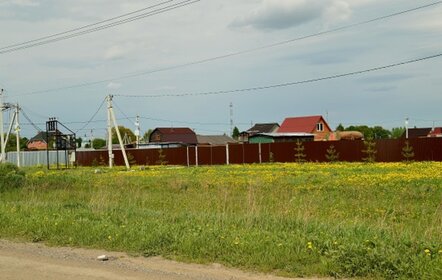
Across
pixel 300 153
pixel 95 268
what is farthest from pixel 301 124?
pixel 95 268

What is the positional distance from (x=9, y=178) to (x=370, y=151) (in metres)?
26.0

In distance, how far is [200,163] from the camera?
50125 millimetres

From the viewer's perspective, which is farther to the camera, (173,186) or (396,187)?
(173,186)

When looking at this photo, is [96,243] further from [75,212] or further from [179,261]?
[75,212]

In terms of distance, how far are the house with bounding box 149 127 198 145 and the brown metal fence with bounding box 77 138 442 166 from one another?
41100 millimetres

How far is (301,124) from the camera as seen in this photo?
88000 mm

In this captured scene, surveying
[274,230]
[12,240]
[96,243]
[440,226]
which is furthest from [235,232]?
[12,240]

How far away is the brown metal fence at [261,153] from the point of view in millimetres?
38344

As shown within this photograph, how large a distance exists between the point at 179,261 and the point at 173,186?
1490 cm

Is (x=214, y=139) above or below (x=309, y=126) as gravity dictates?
below

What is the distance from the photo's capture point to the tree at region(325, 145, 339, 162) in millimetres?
41438

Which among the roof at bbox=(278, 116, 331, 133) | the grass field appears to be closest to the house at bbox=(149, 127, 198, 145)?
the roof at bbox=(278, 116, 331, 133)

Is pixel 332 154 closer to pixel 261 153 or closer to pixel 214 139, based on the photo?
pixel 261 153

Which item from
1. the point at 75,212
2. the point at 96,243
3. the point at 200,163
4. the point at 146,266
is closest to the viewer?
the point at 146,266
